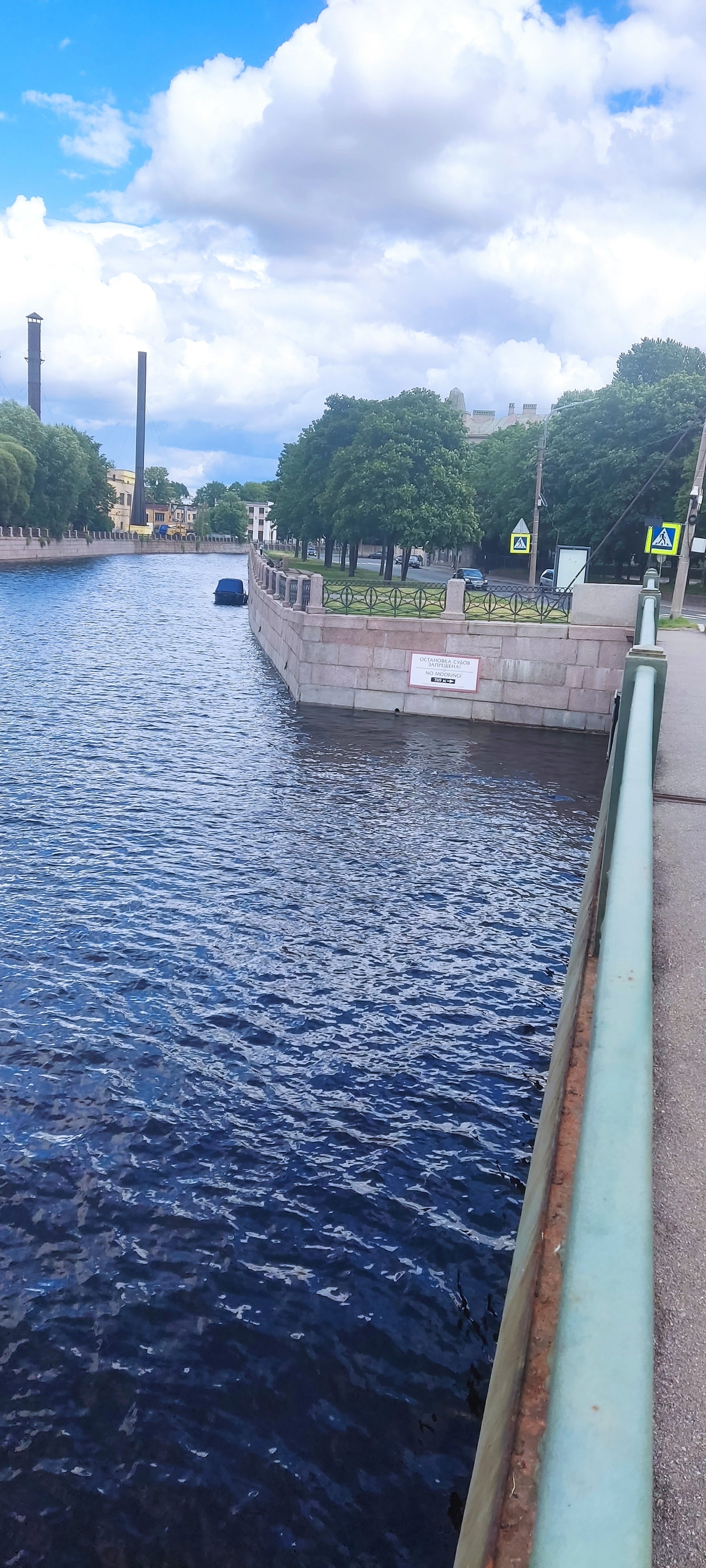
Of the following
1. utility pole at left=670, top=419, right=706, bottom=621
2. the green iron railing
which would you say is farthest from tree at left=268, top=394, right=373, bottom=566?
the green iron railing

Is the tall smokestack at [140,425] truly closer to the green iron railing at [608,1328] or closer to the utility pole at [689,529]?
the utility pole at [689,529]

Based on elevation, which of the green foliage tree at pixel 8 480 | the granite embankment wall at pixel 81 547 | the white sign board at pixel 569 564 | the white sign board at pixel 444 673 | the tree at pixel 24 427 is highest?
the tree at pixel 24 427

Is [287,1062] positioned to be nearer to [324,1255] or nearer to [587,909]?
[324,1255]

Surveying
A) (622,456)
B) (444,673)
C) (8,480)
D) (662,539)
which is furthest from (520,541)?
(8,480)

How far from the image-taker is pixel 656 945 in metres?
5.16

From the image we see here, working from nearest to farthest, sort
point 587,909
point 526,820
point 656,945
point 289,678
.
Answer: point 656,945 → point 587,909 → point 526,820 → point 289,678

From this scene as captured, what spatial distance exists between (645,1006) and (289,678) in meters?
26.0

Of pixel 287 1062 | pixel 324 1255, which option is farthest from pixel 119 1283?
pixel 287 1062

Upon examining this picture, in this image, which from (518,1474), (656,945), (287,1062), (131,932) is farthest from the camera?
(131,932)

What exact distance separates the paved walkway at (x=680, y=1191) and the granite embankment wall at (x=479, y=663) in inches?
663

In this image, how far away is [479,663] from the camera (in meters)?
24.6

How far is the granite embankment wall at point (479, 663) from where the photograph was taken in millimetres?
23875

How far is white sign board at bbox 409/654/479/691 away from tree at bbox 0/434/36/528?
60152mm

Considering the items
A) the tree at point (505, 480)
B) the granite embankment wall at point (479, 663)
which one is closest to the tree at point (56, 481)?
the tree at point (505, 480)
